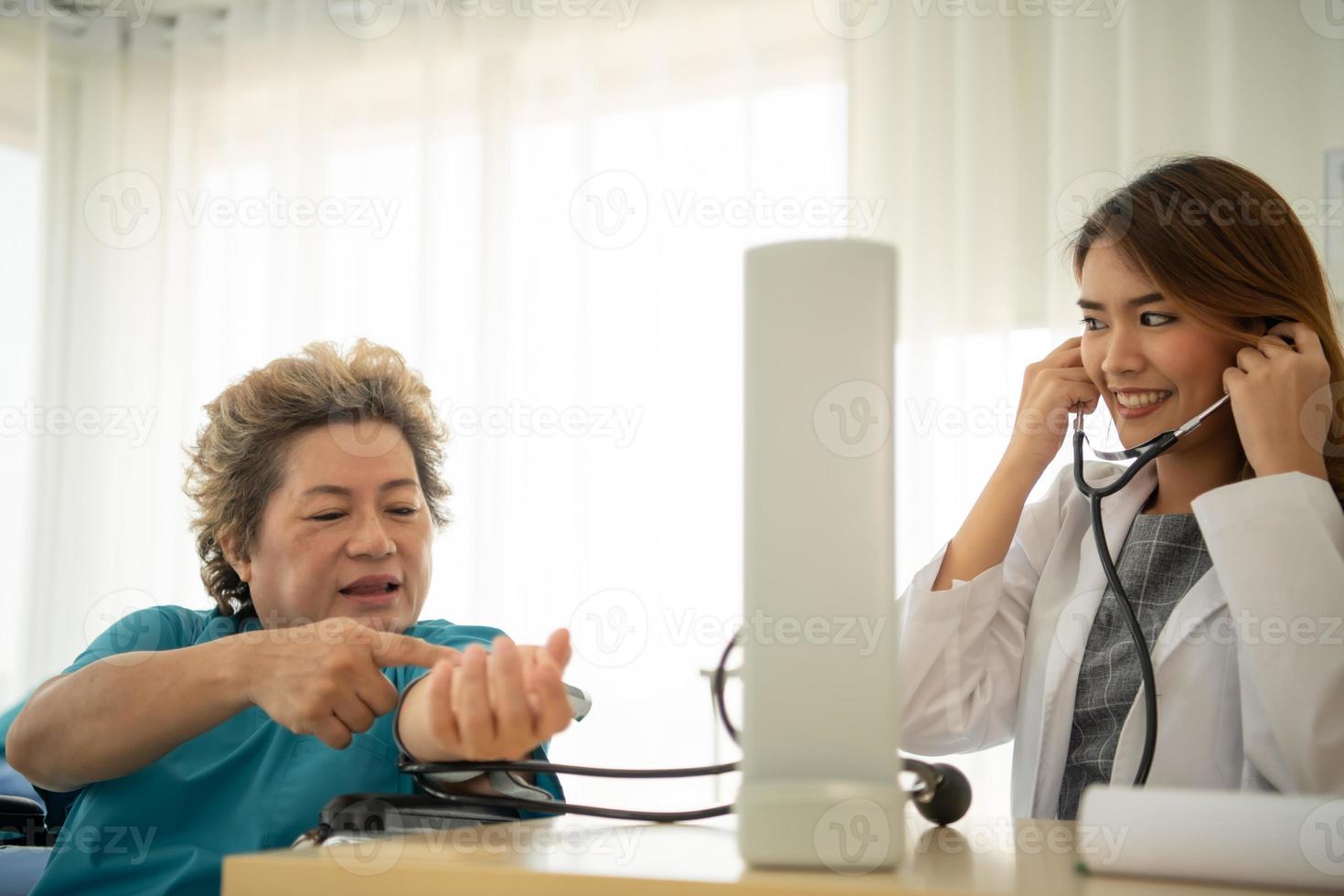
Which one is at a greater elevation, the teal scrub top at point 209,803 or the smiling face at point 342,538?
the smiling face at point 342,538

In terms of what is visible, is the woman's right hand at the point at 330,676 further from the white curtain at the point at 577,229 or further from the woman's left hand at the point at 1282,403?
the white curtain at the point at 577,229

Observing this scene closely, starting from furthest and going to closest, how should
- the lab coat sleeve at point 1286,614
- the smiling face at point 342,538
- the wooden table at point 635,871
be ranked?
1. the smiling face at point 342,538
2. the lab coat sleeve at point 1286,614
3. the wooden table at point 635,871

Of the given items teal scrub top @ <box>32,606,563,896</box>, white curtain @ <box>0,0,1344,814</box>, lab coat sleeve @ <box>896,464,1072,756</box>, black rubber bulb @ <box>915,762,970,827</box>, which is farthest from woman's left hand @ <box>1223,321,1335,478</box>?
white curtain @ <box>0,0,1344,814</box>

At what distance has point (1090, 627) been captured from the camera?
1.21 m

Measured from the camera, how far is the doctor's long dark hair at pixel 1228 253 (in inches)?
46.0

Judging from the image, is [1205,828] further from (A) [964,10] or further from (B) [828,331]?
(A) [964,10]

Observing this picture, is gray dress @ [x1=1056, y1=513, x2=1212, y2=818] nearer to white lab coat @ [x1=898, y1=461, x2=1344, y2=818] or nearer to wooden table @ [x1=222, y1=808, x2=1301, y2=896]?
white lab coat @ [x1=898, y1=461, x2=1344, y2=818]

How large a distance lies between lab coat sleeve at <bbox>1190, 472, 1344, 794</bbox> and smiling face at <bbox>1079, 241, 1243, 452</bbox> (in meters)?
0.16

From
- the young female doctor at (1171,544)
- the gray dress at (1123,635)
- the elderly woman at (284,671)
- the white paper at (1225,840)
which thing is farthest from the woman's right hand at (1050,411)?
the white paper at (1225,840)

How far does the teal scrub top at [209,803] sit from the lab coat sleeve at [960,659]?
1.47 ft

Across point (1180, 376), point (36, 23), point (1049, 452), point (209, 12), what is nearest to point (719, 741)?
point (1049, 452)

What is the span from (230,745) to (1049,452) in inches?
37.1

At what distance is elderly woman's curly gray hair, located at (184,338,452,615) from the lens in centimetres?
130

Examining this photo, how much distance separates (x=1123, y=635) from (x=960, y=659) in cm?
17
